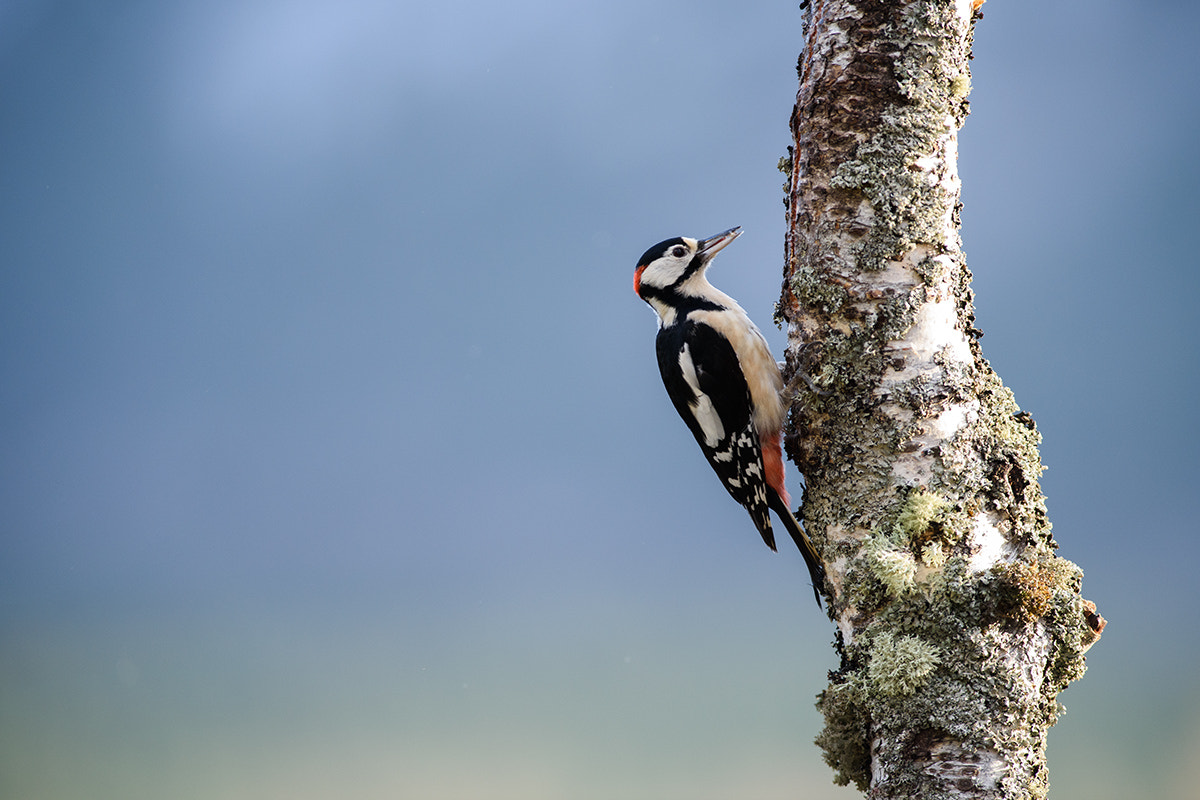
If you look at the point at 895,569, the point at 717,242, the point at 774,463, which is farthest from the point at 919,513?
the point at 717,242

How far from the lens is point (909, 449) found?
1788mm

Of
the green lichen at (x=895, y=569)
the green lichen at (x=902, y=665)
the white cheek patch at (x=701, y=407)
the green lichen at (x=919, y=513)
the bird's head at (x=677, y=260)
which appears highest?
the bird's head at (x=677, y=260)

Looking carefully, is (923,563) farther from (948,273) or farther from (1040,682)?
(948,273)

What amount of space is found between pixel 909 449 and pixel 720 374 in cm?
86

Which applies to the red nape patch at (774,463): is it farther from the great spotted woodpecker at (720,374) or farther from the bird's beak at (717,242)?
the bird's beak at (717,242)

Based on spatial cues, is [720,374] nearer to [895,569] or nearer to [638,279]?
[638,279]

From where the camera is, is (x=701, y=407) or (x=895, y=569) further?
(x=701, y=407)

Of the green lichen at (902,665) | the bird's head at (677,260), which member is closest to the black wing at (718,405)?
the bird's head at (677,260)

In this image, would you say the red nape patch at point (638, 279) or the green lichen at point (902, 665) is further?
the red nape patch at point (638, 279)

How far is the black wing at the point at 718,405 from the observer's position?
2510 millimetres

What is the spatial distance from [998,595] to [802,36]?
129cm

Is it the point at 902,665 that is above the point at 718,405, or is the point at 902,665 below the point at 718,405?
A: below

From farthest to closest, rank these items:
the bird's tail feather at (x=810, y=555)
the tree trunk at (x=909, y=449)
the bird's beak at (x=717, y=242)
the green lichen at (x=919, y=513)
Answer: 1. the bird's beak at (x=717, y=242)
2. the bird's tail feather at (x=810, y=555)
3. the green lichen at (x=919, y=513)
4. the tree trunk at (x=909, y=449)

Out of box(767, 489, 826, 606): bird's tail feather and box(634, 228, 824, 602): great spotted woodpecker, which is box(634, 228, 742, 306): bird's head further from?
box(767, 489, 826, 606): bird's tail feather
